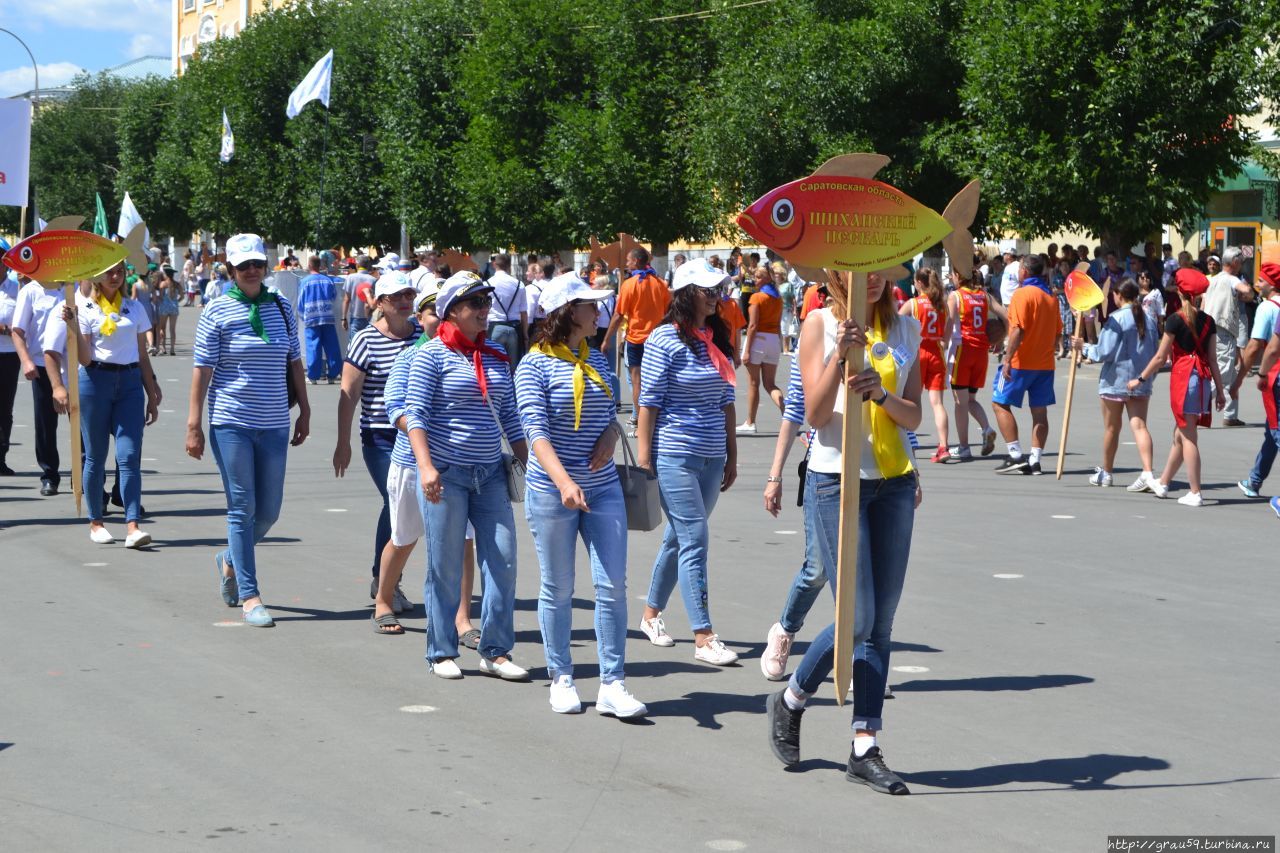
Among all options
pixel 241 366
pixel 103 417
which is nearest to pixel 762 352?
pixel 103 417

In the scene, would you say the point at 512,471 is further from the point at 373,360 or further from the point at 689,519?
the point at 373,360

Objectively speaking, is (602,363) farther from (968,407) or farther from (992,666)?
(968,407)

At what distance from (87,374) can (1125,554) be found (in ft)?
21.5

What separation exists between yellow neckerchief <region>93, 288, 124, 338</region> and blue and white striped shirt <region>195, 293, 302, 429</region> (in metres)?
2.13

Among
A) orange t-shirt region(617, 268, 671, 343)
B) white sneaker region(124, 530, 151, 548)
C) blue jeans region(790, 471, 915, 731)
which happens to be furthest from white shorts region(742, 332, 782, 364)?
blue jeans region(790, 471, 915, 731)

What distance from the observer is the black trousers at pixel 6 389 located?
1307 centimetres

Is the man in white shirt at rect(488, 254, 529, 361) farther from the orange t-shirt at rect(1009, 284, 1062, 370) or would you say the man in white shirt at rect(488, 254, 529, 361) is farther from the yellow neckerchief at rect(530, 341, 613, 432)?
the yellow neckerchief at rect(530, 341, 613, 432)

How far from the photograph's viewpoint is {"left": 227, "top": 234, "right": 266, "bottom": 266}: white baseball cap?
8.20 m

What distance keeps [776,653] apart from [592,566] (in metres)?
1.05

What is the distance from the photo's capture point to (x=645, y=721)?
247 inches

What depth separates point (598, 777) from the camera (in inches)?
217

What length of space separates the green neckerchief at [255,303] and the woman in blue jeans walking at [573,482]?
238cm

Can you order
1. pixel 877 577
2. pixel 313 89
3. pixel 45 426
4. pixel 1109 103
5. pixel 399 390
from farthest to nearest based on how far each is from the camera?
pixel 313 89
pixel 1109 103
pixel 45 426
pixel 399 390
pixel 877 577

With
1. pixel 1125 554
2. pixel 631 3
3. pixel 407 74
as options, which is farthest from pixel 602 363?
pixel 407 74
